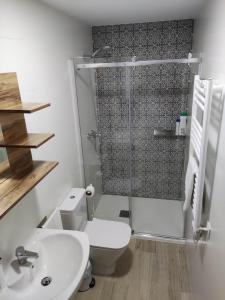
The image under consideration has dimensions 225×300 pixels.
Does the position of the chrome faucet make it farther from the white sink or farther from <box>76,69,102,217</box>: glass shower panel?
<box>76,69,102,217</box>: glass shower panel

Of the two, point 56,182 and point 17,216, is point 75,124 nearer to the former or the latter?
point 56,182

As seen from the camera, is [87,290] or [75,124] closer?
[87,290]

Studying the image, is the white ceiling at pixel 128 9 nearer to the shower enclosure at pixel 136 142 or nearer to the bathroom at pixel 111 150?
the bathroom at pixel 111 150

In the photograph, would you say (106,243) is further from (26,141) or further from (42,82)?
(42,82)

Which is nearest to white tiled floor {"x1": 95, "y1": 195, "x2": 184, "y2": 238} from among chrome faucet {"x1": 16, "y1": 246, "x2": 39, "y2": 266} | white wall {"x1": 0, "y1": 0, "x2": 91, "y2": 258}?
white wall {"x1": 0, "y1": 0, "x2": 91, "y2": 258}

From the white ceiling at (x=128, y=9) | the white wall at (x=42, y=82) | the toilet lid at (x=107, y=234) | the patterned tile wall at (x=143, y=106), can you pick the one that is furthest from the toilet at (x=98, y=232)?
the white ceiling at (x=128, y=9)

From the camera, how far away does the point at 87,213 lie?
99.1 inches

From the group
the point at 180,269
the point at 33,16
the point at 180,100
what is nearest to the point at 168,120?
the point at 180,100

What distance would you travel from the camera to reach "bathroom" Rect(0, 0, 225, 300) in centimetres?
141

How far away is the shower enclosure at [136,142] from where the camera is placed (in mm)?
2857

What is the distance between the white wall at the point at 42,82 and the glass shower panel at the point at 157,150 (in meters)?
0.91

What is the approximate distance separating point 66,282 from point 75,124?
5.25 feet

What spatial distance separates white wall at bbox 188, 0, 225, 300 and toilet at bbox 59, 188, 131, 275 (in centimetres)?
81

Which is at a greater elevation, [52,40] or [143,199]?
[52,40]
